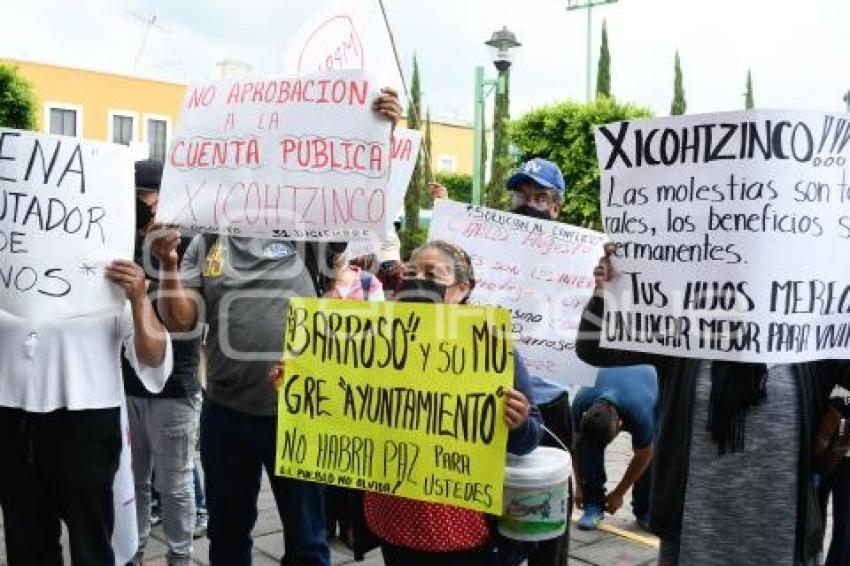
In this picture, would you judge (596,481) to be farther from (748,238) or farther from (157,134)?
(157,134)

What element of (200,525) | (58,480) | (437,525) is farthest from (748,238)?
(200,525)

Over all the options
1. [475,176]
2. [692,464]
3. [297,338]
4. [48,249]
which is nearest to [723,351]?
[692,464]

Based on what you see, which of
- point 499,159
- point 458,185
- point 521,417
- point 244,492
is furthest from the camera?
point 458,185

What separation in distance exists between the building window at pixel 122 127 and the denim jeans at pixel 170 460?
37.6m

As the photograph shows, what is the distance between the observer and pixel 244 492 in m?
2.97

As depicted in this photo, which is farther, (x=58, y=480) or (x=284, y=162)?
(x=284, y=162)

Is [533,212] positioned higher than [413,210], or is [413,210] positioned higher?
[413,210]

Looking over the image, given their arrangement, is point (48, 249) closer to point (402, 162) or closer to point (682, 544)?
point (402, 162)

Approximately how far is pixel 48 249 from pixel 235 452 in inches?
38.1

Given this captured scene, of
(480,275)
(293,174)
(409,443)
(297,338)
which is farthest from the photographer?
(480,275)

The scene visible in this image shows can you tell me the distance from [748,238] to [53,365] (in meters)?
2.05

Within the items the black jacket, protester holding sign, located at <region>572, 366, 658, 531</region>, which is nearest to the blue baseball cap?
protester holding sign, located at <region>572, 366, 658, 531</region>

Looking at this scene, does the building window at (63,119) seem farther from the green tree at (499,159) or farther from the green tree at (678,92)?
the green tree at (678,92)

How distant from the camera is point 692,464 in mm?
2316
